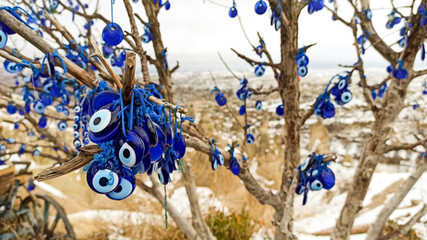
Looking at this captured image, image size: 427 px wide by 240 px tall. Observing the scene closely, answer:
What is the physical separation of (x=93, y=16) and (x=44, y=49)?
5.06 ft

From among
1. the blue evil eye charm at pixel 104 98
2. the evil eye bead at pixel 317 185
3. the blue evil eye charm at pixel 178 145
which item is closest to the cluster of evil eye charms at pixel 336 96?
the evil eye bead at pixel 317 185

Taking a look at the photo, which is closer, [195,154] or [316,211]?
[316,211]

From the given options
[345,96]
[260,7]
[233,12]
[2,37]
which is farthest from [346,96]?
[2,37]

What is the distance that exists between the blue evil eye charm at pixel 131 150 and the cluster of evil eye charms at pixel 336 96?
131 centimetres

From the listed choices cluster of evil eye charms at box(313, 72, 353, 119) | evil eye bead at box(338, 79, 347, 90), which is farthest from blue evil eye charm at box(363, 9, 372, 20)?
evil eye bead at box(338, 79, 347, 90)

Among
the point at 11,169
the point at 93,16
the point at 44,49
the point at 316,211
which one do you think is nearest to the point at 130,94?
the point at 44,49

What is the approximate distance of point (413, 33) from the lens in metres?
1.96

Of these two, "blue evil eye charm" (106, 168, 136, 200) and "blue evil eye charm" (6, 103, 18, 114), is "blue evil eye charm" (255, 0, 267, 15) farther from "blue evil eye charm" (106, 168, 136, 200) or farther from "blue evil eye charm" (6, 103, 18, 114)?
"blue evil eye charm" (6, 103, 18, 114)

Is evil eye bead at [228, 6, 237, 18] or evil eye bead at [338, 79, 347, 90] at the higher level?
evil eye bead at [228, 6, 237, 18]

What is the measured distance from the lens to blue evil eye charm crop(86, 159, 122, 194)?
0.61 m

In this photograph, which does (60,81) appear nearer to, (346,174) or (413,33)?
(413,33)

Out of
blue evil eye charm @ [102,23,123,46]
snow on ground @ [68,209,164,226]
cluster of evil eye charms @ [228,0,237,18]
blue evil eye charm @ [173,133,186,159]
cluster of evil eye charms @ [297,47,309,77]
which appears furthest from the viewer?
snow on ground @ [68,209,164,226]

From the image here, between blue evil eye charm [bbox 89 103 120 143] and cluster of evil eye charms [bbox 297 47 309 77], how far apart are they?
137 cm

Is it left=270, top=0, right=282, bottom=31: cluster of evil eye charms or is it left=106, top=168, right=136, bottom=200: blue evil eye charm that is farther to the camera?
left=270, top=0, right=282, bottom=31: cluster of evil eye charms
